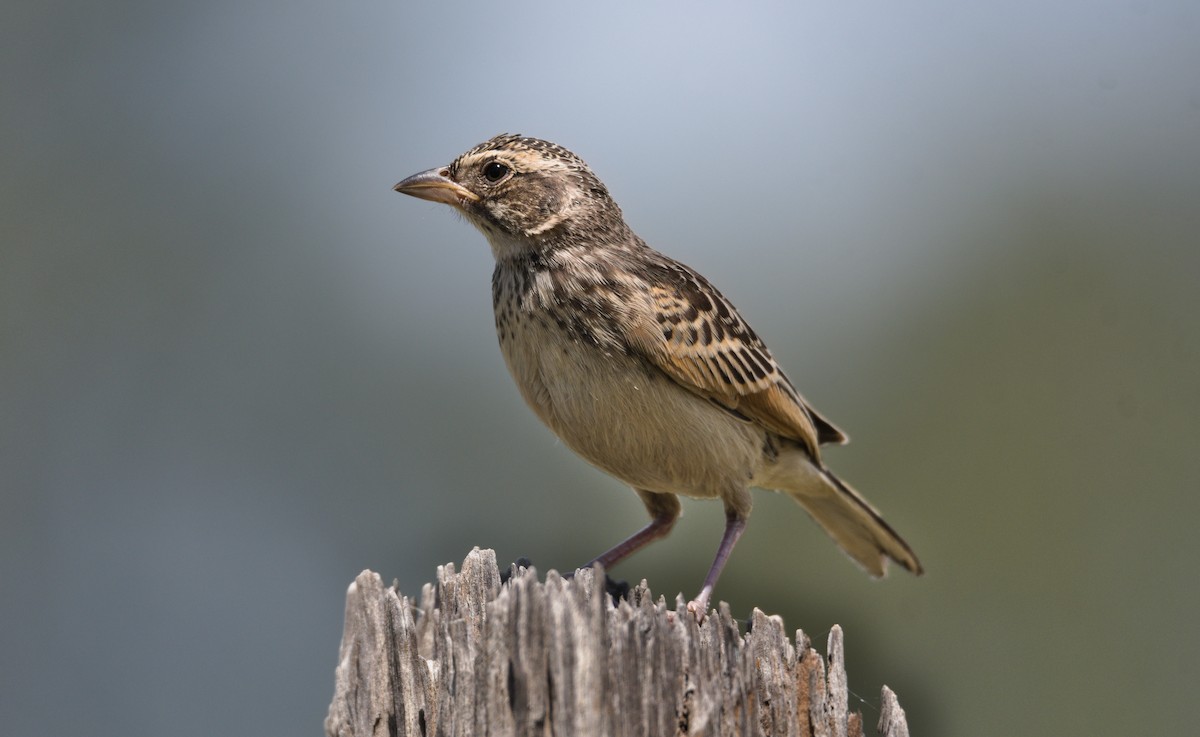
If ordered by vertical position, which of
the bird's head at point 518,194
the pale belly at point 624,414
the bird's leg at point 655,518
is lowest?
the bird's leg at point 655,518

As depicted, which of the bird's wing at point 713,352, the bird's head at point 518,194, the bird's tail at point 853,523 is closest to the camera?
the bird's wing at point 713,352

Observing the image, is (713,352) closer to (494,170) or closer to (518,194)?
(518,194)

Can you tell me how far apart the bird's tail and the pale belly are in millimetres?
1001

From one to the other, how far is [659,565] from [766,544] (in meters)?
1.66

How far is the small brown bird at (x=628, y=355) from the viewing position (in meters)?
6.02

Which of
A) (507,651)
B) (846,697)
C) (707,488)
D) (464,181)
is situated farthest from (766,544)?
(507,651)

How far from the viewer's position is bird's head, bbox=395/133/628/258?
6.63 meters

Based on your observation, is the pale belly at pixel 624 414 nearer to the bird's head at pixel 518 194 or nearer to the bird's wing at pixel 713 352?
the bird's wing at pixel 713 352

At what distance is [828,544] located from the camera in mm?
11039

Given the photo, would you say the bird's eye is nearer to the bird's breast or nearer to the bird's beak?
the bird's beak

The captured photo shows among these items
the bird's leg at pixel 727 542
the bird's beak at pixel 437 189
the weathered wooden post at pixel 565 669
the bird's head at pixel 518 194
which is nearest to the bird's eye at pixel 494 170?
the bird's head at pixel 518 194

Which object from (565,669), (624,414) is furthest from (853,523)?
(565,669)

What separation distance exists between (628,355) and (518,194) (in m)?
1.25

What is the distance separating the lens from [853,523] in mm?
7441
